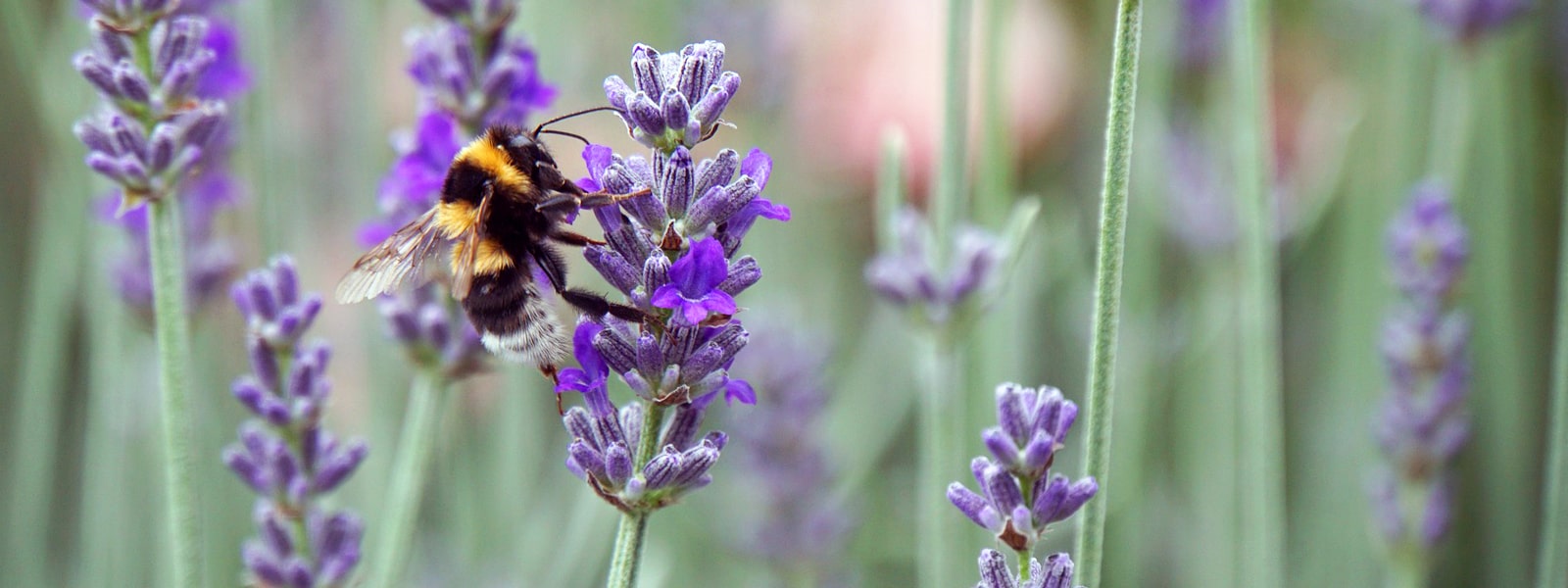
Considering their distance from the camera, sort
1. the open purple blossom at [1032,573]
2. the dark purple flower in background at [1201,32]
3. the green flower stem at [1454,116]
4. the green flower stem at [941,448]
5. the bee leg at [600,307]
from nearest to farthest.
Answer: the open purple blossom at [1032,573] → the bee leg at [600,307] → the green flower stem at [941,448] → the green flower stem at [1454,116] → the dark purple flower in background at [1201,32]

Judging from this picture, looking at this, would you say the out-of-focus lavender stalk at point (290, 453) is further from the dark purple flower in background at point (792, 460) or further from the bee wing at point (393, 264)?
the dark purple flower in background at point (792, 460)

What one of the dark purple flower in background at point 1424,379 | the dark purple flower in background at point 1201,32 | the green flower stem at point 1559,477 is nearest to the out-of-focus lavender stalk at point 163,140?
the green flower stem at point 1559,477

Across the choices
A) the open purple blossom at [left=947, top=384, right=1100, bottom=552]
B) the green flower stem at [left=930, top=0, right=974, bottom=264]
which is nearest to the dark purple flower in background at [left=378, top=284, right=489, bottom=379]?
the green flower stem at [left=930, top=0, right=974, bottom=264]

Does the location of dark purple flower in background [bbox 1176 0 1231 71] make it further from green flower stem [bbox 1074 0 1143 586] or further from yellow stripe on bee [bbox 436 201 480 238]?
green flower stem [bbox 1074 0 1143 586]

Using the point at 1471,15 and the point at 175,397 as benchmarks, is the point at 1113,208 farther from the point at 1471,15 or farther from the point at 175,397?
the point at 1471,15

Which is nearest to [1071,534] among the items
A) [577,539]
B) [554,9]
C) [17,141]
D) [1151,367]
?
[1151,367]

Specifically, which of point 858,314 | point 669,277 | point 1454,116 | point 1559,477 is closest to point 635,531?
point 669,277
